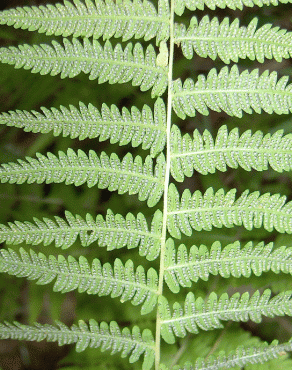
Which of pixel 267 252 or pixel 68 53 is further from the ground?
pixel 68 53

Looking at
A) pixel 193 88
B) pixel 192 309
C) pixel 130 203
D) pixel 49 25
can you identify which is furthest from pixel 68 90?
pixel 192 309

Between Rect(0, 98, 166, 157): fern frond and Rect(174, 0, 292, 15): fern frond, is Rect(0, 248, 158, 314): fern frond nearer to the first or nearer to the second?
Rect(0, 98, 166, 157): fern frond

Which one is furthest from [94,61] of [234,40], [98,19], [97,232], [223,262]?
[223,262]

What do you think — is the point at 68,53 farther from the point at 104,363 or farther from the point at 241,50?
the point at 104,363

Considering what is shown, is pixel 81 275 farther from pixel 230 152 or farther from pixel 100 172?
pixel 230 152

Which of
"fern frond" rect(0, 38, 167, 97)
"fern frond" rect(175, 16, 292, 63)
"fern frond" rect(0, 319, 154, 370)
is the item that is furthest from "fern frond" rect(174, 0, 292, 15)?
"fern frond" rect(0, 319, 154, 370)

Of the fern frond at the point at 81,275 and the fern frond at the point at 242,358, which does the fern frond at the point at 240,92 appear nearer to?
the fern frond at the point at 81,275
